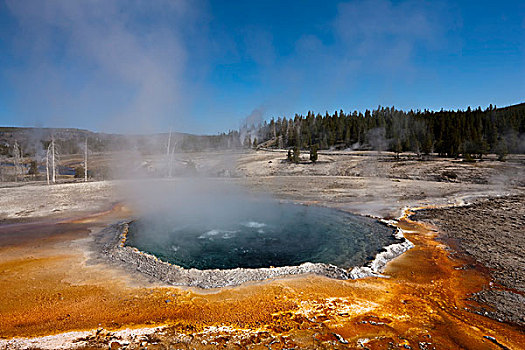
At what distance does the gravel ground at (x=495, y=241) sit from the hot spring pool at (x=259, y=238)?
2.57 m

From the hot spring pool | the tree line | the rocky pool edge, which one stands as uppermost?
the tree line

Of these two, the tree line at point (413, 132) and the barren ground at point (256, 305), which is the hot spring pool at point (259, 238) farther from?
the tree line at point (413, 132)

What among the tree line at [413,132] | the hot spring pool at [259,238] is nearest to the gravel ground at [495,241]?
the hot spring pool at [259,238]

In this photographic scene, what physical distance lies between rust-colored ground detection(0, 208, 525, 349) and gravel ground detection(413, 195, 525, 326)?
0.40 meters

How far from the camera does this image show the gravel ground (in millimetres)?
6090

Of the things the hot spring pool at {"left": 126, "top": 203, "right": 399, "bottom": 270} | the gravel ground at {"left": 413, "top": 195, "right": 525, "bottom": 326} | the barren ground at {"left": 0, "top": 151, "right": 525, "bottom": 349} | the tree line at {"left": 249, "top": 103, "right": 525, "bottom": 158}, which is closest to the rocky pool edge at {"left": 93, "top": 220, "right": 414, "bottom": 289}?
the barren ground at {"left": 0, "top": 151, "right": 525, "bottom": 349}

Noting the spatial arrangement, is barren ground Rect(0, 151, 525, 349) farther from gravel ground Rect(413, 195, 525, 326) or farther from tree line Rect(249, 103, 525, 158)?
tree line Rect(249, 103, 525, 158)

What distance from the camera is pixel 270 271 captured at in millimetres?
7562

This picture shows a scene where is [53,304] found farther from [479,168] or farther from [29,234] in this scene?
[479,168]

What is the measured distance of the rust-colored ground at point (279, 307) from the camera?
16.3ft

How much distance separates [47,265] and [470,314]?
1046cm

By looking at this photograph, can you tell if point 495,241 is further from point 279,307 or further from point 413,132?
point 413,132

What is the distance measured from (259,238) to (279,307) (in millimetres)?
5470

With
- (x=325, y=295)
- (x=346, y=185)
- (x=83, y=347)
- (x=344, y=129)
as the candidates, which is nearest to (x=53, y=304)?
(x=83, y=347)
